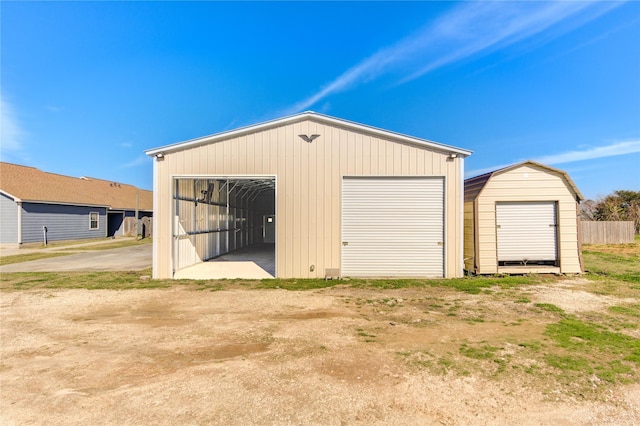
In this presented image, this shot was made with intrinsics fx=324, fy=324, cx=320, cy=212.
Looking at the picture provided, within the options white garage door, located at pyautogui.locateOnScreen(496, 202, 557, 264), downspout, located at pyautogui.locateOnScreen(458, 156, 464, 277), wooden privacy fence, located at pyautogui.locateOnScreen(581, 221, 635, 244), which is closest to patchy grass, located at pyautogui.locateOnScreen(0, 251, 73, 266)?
downspout, located at pyautogui.locateOnScreen(458, 156, 464, 277)

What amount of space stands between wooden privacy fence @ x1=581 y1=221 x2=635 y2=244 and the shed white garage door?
16.6 meters

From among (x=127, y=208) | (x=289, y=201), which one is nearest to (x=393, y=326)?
(x=289, y=201)

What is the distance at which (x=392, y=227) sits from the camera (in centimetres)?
988

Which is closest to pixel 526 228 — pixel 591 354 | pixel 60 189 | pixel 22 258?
pixel 591 354

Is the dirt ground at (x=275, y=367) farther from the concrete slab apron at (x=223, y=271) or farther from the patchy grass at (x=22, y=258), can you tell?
the patchy grass at (x=22, y=258)

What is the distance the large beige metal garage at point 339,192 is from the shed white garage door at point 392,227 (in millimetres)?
30

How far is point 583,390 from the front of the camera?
3299 millimetres

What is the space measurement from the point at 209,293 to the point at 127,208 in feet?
83.5

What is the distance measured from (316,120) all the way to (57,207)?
21.5m

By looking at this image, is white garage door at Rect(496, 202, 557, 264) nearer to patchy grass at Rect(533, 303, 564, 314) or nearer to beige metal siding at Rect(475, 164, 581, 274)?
beige metal siding at Rect(475, 164, 581, 274)

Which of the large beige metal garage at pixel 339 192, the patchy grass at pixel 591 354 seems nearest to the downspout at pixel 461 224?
the large beige metal garage at pixel 339 192

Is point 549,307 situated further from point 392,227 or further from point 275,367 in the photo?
point 275,367

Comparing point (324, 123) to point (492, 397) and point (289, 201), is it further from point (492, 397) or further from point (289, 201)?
point (492, 397)

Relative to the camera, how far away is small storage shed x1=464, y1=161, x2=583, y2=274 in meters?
10.0
